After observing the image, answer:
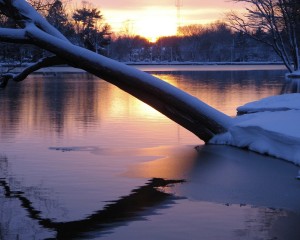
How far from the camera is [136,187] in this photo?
994 centimetres

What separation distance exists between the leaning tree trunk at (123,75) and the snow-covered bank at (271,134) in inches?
17.1

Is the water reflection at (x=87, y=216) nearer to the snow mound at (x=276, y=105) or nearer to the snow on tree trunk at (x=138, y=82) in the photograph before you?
the snow on tree trunk at (x=138, y=82)

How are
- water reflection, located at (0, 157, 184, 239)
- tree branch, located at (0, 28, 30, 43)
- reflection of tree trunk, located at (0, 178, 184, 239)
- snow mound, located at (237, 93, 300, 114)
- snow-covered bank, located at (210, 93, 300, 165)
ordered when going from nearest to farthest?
water reflection, located at (0, 157, 184, 239) < reflection of tree trunk, located at (0, 178, 184, 239) < snow-covered bank, located at (210, 93, 300, 165) < tree branch, located at (0, 28, 30, 43) < snow mound, located at (237, 93, 300, 114)

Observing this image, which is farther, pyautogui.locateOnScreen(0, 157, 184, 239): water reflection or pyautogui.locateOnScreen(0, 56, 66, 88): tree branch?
pyautogui.locateOnScreen(0, 56, 66, 88): tree branch

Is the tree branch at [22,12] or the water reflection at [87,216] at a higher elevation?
the tree branch at [22,12]

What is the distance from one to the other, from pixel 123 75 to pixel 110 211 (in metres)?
6.84

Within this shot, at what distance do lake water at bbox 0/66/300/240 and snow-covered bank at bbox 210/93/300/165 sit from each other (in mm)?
314

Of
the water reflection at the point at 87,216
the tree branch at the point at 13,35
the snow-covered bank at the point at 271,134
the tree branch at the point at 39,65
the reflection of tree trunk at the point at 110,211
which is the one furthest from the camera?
the tree branch at the point at 39,65

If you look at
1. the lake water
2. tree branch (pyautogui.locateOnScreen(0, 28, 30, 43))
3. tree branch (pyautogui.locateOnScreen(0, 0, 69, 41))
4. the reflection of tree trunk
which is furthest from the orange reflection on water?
tree branch (pyautogui.locateOnScreen(0, 0, 69, 41))

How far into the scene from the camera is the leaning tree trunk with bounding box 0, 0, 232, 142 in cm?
1464

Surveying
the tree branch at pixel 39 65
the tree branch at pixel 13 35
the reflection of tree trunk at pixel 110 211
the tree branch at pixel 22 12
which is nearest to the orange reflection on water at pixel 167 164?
the reflection of tree trunk at pixel 110 211

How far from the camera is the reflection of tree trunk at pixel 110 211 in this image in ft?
24.5

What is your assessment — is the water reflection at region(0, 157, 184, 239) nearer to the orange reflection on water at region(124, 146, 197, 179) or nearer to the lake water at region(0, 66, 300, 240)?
the lake water at region(0, 66, 300, 240)

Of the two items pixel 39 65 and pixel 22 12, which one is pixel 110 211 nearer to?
pixel 22 12
